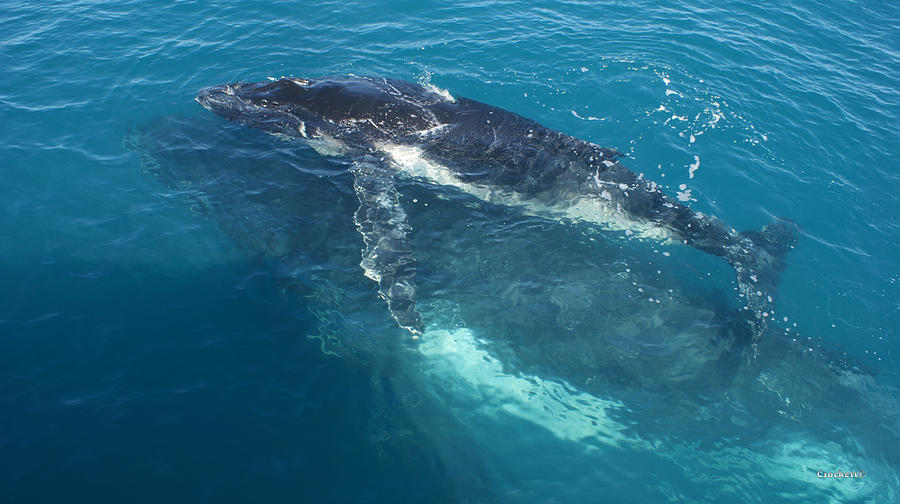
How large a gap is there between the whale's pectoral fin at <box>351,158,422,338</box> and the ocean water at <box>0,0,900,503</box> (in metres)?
0.46

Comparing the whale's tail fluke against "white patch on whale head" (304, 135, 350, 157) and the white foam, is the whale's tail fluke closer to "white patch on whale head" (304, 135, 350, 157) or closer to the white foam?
the white foam

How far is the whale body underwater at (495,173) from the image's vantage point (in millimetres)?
16938

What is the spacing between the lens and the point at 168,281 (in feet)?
50.7

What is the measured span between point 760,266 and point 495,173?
30.4ft

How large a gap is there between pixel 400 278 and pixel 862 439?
13.5 metres

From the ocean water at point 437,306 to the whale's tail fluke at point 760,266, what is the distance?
47cm

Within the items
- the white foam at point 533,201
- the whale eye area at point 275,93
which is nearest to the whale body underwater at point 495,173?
the white foam at point 533,201

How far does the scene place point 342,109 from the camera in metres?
18.2

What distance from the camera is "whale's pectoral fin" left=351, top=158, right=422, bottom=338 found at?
15.1 meters

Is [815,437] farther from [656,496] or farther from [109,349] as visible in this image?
[109,349]
